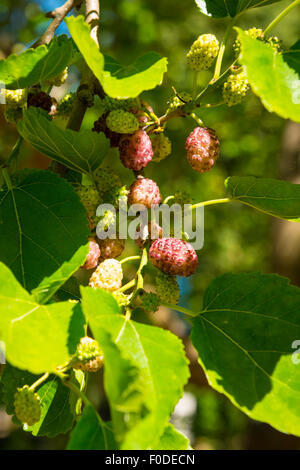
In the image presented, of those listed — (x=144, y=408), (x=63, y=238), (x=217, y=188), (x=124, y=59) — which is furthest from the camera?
(x=217, y=188)

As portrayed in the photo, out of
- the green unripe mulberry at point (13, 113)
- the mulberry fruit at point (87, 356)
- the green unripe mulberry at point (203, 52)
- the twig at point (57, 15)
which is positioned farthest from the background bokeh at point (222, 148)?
the mulberry fruit at point (87, 356)

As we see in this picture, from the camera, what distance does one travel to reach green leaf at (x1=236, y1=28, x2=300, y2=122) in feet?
1.48

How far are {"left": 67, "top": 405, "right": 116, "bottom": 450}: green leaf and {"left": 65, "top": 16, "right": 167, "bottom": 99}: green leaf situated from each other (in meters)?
0.29

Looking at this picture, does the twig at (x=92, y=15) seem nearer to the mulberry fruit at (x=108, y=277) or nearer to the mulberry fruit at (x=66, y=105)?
the mulberry fruit at (x=66, y=105)

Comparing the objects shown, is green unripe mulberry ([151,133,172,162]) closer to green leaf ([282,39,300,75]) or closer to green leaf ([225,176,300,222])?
green leaf ([225,176,300,222])

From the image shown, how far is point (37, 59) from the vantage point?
1.82 ft

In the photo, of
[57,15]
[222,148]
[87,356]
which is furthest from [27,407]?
[222,148]

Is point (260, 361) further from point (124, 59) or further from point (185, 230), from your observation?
point (124, 59)

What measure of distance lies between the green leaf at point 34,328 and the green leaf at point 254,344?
0.15 metres

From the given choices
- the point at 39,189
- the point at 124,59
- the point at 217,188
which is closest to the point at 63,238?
the point at 39,189

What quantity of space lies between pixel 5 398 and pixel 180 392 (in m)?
0.27

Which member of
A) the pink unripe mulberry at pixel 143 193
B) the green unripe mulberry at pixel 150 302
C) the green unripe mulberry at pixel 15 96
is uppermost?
the green unripe mulberry at pixel 15 96

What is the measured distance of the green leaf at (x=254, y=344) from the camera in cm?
52

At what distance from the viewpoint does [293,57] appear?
498 millimetres
